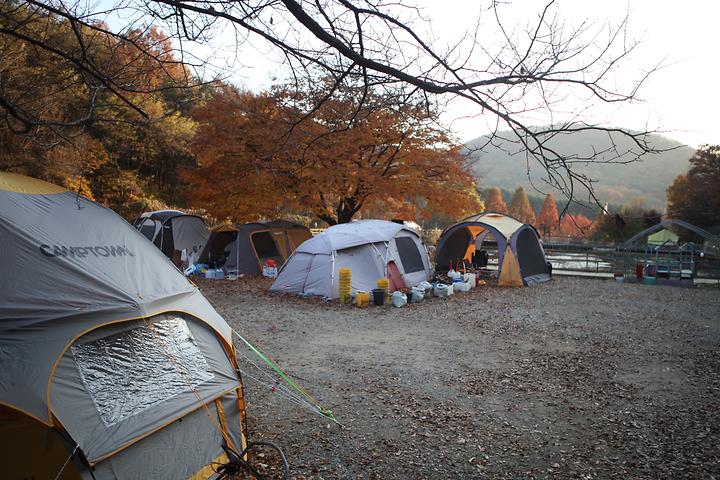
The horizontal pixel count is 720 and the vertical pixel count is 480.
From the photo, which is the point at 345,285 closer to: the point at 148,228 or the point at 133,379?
the point at 133,379

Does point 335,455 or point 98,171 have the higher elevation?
point 98,171

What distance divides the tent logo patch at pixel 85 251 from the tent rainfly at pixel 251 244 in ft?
35.0

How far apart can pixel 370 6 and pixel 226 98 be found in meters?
12.1

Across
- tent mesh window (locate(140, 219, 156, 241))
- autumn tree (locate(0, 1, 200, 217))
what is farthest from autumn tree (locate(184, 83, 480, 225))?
autumn tree (locate(0, 1, 200, 217))

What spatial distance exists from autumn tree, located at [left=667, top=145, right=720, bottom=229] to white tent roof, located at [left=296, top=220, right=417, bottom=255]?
2069cm

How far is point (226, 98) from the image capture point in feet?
46.8

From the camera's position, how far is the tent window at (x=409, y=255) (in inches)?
476

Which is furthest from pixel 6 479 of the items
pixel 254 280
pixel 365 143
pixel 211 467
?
pixel 365 143

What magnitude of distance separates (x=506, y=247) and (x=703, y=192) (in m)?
22.7

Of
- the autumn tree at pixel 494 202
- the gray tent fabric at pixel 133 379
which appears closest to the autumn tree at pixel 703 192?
the autumn tree at pixel 494 202

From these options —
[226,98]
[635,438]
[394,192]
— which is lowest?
[635,438]

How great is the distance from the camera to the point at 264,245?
14.9m

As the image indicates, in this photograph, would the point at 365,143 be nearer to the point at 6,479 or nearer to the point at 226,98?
the point at 226,98

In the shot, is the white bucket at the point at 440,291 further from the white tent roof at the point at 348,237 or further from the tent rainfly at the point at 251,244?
the tent rainfly at the point at 251,244
